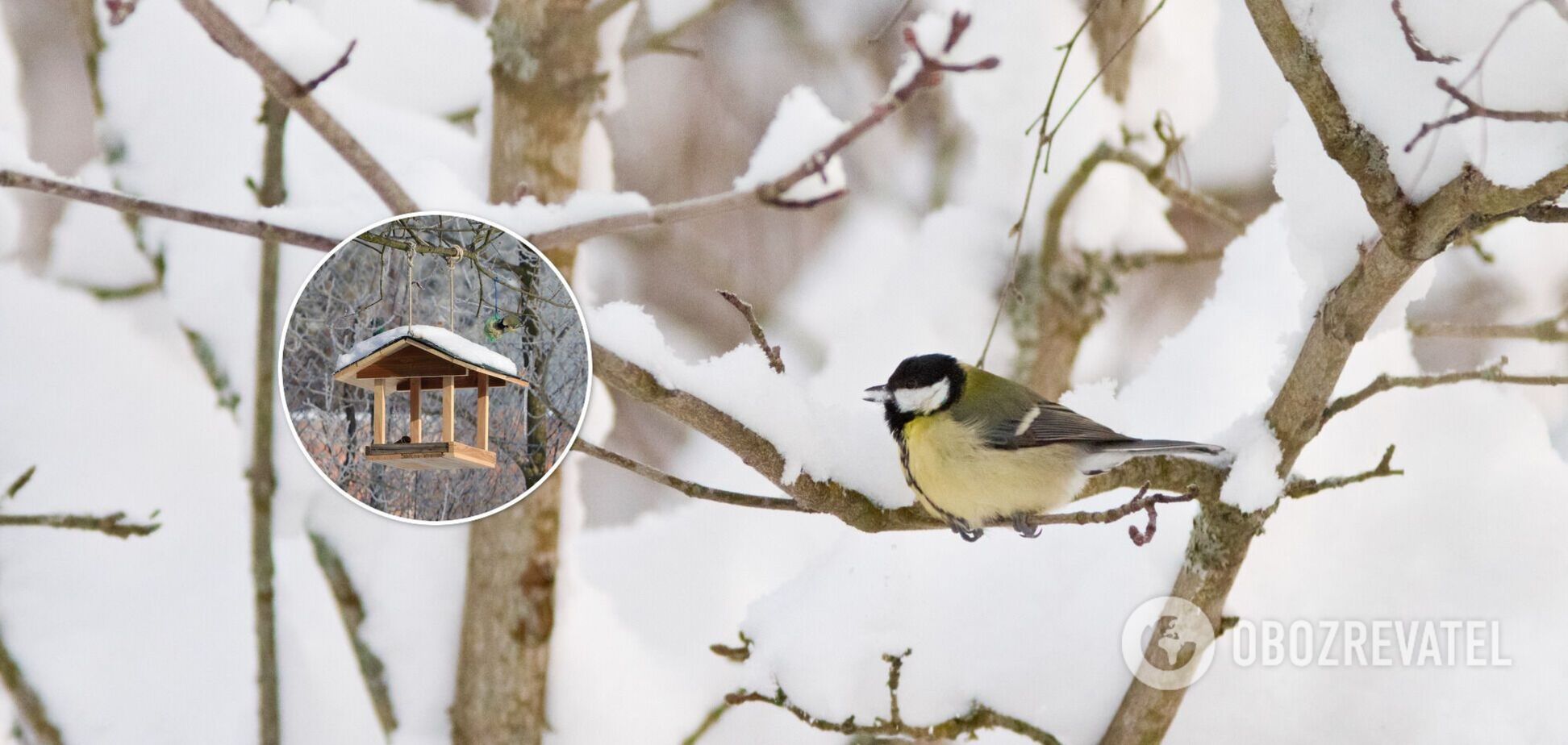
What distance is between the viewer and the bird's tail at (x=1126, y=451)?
4.16 ft

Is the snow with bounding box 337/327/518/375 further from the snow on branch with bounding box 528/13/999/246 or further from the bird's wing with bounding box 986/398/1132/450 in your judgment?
the bird's wing with bounding box 986/398/1132/450

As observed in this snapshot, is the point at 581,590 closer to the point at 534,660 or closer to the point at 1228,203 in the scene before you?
the point at 534,660

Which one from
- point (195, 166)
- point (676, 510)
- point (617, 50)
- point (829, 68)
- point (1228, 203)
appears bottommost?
point (676, 510)

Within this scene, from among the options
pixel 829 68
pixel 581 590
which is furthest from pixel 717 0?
pixel 581 590

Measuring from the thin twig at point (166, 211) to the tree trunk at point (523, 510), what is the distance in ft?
2.38

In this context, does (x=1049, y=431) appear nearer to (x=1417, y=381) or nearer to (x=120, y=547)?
(x=1417, y=381)

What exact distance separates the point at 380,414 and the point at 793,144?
676 mm

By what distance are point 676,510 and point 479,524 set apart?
684mm

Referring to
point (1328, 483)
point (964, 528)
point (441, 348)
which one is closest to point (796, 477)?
point (964, 528)

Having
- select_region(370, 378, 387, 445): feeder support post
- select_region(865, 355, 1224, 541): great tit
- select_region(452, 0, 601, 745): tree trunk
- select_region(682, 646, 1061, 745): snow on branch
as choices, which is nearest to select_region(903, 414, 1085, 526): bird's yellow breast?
select_region(865, 355, 1224, 541): great tit

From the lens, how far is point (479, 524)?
81.5 inches

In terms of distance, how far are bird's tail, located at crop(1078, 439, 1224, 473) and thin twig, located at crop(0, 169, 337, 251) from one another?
89 centimetres

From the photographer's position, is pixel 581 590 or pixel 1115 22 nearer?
pixel 581 590

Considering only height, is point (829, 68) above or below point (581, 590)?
above
